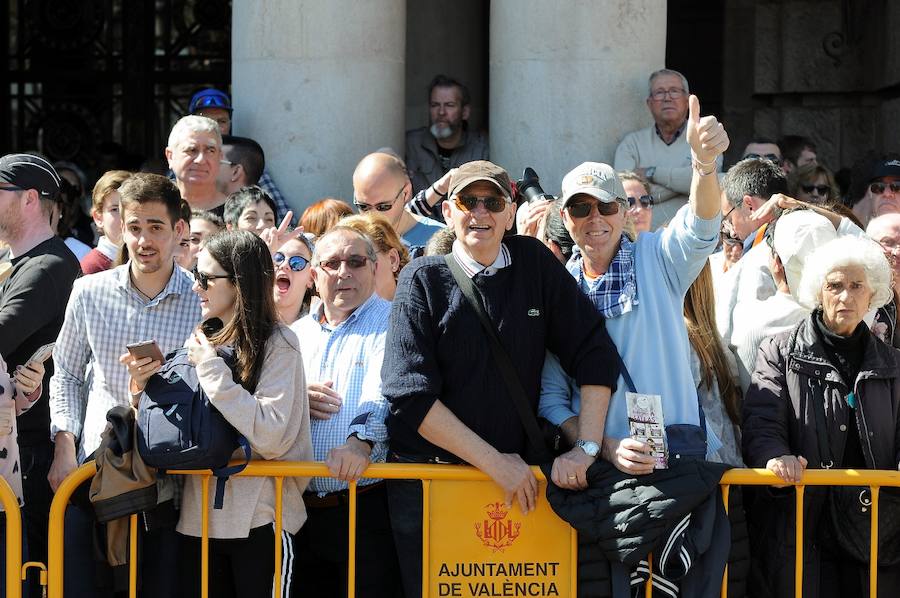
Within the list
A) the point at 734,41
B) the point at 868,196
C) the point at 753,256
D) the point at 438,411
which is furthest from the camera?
the point at 734,41

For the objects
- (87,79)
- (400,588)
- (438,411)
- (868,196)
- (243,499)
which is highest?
(87,79)

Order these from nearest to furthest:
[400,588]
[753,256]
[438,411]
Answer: [438,411], [400,588], [753,256]

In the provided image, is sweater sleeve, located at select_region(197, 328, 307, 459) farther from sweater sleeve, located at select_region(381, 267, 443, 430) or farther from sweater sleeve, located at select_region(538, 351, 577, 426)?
sweater sleeve, located at select_region(538, 351, 577, 426)

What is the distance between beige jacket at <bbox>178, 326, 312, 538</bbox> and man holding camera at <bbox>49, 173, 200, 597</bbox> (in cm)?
56

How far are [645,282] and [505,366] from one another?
576 mm

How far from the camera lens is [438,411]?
4.38 m

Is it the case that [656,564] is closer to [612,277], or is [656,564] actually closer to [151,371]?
[612,277]

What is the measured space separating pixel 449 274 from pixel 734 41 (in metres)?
6.92

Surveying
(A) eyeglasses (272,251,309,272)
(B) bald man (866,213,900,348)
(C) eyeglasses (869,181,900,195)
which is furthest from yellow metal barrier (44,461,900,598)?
(C) eyeglasses (869,181,900,195)

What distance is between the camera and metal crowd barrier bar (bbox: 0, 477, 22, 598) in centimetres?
441

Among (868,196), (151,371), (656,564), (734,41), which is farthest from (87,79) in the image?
(656,564)

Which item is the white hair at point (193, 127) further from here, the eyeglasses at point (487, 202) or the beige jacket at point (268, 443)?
the eyeglasses at point (487, 202)

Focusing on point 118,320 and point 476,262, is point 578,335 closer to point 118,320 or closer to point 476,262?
point 476,262

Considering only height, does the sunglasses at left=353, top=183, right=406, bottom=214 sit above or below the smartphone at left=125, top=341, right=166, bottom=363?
above
